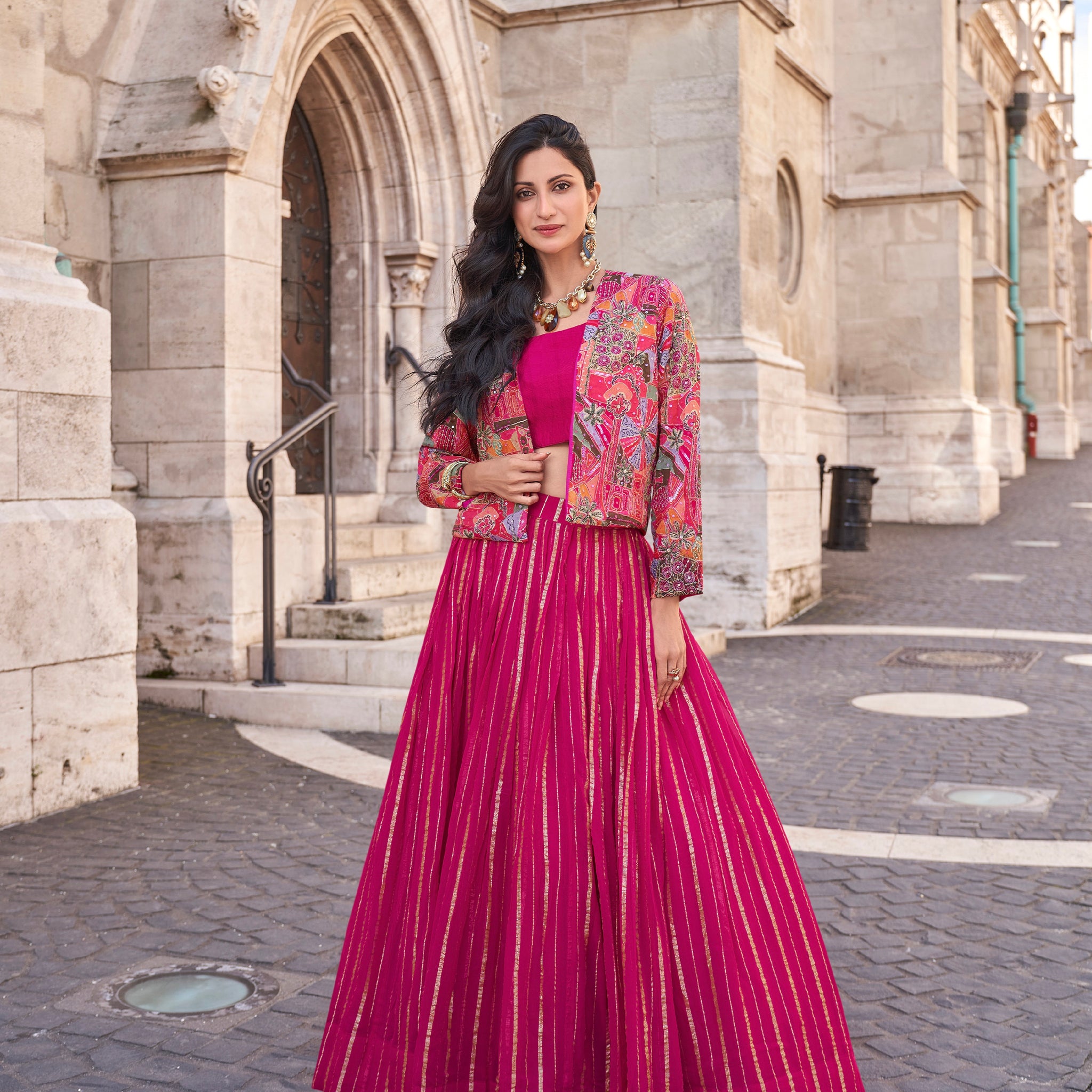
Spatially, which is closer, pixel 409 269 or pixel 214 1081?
pixel 214 1081

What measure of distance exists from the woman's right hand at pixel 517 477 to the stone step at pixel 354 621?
196 inches

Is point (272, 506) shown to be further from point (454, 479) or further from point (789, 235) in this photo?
point (789, 235)

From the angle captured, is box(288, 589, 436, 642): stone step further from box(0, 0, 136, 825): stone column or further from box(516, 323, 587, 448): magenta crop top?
box(516, 323, 587, 448): magenta crop top

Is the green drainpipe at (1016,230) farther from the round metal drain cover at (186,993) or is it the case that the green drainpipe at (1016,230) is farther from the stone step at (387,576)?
the round metal drain cover at (186,993)

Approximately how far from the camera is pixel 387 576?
27.7 feet

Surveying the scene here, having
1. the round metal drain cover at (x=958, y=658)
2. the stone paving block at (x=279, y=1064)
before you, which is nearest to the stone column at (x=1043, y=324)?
the round metal drain cover at (x=958, y=658)

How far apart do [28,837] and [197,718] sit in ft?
7.27

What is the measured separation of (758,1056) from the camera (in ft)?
7.91

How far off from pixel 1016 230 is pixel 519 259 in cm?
2799

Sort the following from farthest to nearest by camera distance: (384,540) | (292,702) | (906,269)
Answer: (906,269)
(384,540)
(292,702)

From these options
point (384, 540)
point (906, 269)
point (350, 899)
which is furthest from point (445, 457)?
point (906, 269)

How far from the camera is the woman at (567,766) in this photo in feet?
7.96

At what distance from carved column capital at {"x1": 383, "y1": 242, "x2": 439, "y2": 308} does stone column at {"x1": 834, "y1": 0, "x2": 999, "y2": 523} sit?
36.4 ft

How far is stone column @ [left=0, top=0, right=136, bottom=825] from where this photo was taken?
5020 millimetres
